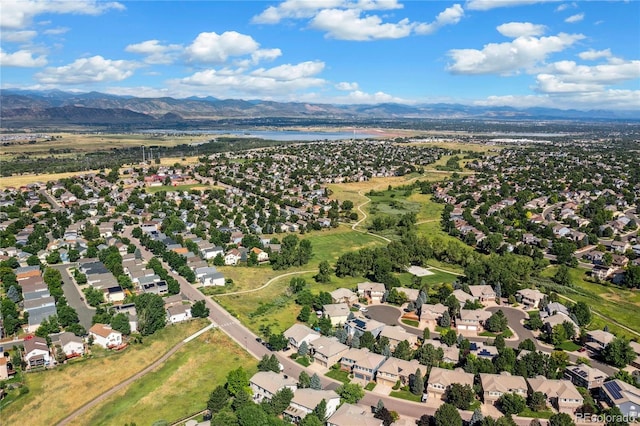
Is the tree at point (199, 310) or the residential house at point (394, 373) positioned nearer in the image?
the residential house at point (394, 373)

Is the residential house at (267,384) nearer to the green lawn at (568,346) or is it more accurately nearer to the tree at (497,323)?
the tree at (497,323)

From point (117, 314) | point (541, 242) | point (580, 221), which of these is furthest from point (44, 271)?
point (580, 221)

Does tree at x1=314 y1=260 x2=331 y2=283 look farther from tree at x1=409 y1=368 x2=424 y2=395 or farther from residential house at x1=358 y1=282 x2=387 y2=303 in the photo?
tree at x1=409 y1=368 x2=424 y2=395

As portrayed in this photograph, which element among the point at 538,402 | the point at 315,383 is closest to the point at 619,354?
the point at 538,402

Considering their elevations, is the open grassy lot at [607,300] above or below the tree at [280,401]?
below

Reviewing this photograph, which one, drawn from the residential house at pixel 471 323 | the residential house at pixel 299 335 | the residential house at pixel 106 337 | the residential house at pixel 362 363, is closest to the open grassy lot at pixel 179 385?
the residential house at pixel 299 335

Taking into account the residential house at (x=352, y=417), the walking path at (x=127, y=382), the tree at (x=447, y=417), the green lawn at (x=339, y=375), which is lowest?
the walking path at (x=127, y=382)

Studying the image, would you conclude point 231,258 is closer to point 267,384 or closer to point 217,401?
point 267,384

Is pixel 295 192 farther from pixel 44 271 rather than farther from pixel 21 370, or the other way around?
pixel 21 370
